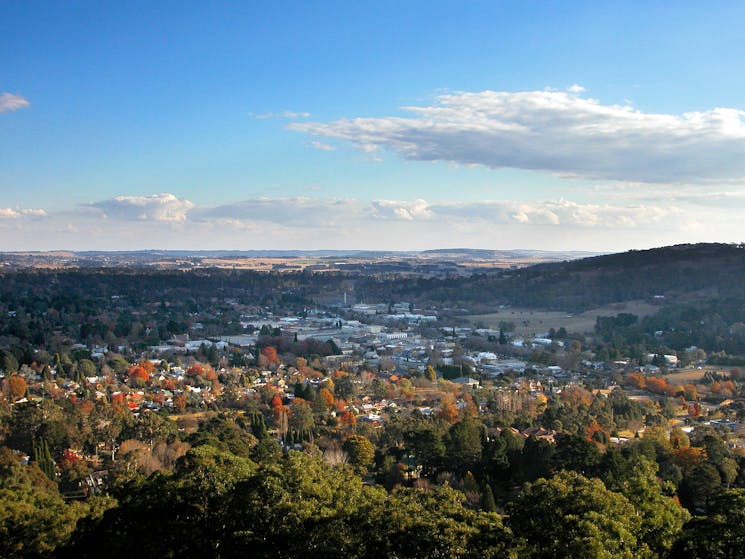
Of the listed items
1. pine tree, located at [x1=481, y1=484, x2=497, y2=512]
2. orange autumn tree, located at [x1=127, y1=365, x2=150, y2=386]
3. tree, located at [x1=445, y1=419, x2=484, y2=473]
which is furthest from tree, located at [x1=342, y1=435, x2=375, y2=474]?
orange autumn tree, located at [x1=127, y1=365, x2=150, y2=386]

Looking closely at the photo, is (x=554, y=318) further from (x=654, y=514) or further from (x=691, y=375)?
(x=654, y=514)

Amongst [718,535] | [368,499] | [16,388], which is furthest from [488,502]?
[16,388]

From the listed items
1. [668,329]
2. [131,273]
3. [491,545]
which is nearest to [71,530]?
[491,545]

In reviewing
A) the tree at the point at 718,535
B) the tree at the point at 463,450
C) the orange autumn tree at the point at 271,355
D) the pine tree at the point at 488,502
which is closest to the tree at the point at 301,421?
the tree at the point at 463,450

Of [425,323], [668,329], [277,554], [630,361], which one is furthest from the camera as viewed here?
[425,323]

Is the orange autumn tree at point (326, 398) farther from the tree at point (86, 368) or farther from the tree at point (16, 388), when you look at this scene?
the tree at point (86, 368)

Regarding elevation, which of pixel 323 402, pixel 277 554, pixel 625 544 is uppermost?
pixel 625 544

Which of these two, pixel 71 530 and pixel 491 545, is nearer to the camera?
pixel 491 545

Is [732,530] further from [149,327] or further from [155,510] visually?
[149,327]
